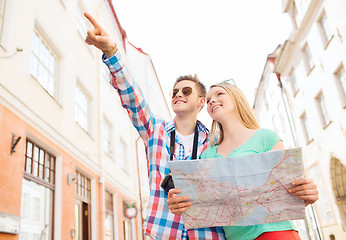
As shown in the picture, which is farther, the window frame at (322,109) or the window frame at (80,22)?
the window frame at (322,109)

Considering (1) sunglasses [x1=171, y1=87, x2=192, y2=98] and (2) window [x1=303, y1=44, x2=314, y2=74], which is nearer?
(1) sunglasses [x1=171, y1=87, x2=192, y2=98]

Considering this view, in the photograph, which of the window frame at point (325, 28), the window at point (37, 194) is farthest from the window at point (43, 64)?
the window frame at point (325, 28)

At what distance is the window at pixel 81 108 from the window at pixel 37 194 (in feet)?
8.13

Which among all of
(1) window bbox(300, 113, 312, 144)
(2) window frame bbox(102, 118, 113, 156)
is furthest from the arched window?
(2) window frame bbox(102, 118, 113, 156)

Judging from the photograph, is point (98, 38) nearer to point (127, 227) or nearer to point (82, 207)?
point (82, 207)

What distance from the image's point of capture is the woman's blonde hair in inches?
83.5

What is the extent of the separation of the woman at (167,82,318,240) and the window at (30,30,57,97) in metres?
5.59

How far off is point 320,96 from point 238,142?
15.0 m

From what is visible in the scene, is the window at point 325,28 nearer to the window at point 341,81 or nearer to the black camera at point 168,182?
the window at point 341,81

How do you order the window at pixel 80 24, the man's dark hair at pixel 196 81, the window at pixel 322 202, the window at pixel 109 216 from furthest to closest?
the window at pixel 322 202 → the window at pixel 109 216 → the window at pixel 80 24 → the man's dark hair at pixel 196 81

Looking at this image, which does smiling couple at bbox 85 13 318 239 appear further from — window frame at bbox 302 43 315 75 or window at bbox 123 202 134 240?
window frame at bbox 302 43 315 75

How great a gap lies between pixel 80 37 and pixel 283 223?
998cm

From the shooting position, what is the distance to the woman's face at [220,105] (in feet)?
6.91

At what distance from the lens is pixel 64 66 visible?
871 centimetres
